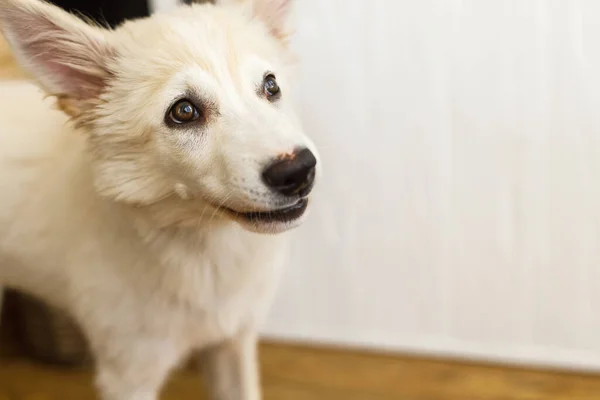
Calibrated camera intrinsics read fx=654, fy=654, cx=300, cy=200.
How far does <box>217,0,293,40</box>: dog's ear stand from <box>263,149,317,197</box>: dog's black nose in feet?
1.34

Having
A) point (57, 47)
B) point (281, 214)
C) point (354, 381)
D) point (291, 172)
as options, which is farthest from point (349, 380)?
point (57, 47)

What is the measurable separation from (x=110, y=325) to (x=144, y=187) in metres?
0.35

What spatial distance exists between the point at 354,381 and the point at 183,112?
1156 mm

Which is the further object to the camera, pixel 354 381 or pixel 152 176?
pixel 354 381

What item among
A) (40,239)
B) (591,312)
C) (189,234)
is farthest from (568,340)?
(40,239)

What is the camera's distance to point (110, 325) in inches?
54.3

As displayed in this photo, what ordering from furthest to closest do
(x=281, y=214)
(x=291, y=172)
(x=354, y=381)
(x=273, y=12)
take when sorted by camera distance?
(x=354, y=381), (x=273, y=12), (x=281, y=214), (x=291, y=172)

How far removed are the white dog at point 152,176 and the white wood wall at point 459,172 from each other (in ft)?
1.81

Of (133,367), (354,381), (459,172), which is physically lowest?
(354,381)

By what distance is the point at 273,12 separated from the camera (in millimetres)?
1377

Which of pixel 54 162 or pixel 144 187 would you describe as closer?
pixel 144 187

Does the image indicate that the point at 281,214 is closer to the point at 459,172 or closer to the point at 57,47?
the point at 57,47

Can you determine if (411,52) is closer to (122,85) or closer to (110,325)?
(122,85)

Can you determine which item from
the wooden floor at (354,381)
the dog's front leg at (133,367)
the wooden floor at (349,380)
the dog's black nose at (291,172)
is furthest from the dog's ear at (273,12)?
the wooden floor at (354,381)
